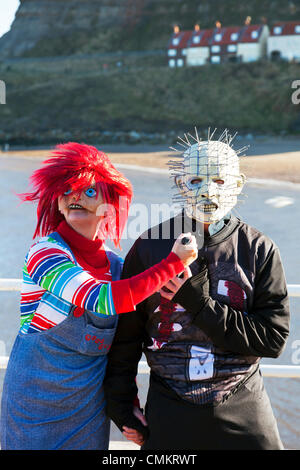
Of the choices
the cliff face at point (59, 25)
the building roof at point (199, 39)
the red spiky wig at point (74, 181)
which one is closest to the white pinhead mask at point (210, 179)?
the red spiky wig at point (74, 181)

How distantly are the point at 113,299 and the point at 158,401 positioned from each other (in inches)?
18.0

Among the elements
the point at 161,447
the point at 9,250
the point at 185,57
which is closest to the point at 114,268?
the point at 161,447

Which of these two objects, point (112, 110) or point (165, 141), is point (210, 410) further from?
point (112, 110)

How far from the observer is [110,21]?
103 meters

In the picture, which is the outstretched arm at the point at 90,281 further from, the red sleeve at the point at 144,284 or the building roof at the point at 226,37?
the building roof at the point at 226,37

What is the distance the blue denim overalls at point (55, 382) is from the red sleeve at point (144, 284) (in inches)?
9.0

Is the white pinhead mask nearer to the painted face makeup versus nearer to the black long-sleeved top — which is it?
the black long-sleeved top

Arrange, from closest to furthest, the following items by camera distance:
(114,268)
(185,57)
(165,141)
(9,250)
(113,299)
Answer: (113,299) < (114,268) < (9,250) < (165,141) < (185,57)

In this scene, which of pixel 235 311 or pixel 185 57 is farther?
pixel 185 57

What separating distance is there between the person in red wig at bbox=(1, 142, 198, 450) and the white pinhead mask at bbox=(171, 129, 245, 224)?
0.34 m

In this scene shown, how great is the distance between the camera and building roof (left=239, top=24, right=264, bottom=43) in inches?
2504

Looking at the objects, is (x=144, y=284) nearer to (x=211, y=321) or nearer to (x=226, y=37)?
(x=211, y=321)

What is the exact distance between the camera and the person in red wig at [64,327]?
6.32 ft

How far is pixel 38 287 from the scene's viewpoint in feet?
6.39
